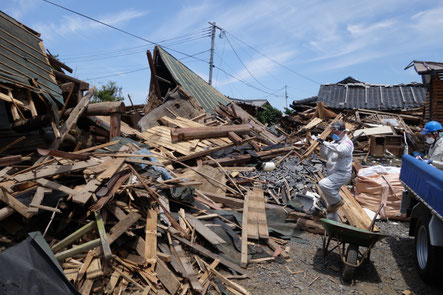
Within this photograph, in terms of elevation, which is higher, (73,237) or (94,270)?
(73,237)

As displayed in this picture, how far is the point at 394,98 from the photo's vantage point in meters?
Result: 19.5

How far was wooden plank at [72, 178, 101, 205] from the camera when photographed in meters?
4.11

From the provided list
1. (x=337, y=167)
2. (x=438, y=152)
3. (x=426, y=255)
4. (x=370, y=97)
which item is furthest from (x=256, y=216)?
(x=370, y=97)

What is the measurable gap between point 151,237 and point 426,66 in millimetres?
13103

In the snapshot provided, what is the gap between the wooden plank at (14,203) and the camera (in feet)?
12.2

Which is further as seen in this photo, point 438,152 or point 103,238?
point 438,152

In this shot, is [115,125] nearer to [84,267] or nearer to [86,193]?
[86,193]

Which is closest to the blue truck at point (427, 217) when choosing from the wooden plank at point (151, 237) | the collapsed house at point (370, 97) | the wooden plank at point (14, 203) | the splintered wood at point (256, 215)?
the splintered wood at point (256, 215)

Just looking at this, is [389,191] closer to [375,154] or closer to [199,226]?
[199,226]

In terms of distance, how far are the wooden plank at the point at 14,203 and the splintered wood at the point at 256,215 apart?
11.7 feet

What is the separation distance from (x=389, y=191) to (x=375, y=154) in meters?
5.56

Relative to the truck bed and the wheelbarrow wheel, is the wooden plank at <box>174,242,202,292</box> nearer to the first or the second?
the wheelbarrow wheel

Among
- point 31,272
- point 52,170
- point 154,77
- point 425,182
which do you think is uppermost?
point 154,77

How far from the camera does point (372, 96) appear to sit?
66.4ft
